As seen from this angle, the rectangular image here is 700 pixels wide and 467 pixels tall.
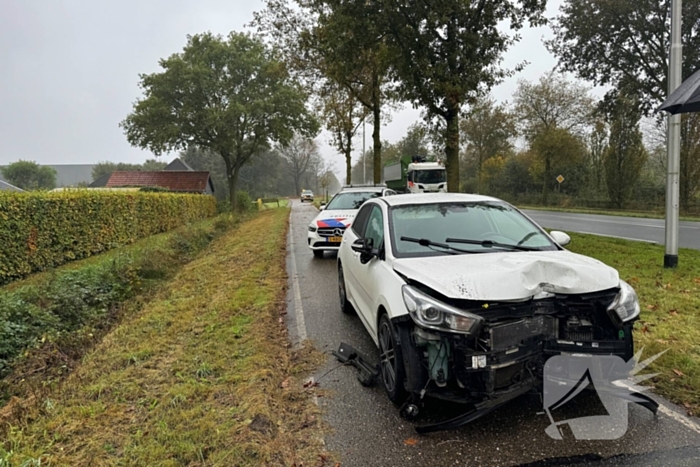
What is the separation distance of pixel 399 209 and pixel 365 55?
1411 cm

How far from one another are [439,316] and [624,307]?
1.42 metres

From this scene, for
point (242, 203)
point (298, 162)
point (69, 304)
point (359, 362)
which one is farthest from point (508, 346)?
point (298, 162)

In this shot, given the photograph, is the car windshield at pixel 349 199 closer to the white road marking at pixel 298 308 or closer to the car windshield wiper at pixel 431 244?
the white road marking at pixel 298 308

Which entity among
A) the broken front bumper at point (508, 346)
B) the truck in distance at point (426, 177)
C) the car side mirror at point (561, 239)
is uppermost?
the truck in distance at point (426, 177)

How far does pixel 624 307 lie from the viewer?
123 inches

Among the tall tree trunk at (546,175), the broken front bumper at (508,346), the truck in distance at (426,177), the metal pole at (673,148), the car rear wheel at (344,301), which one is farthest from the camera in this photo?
the tall tree trunk at (546,175)

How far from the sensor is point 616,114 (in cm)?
2369

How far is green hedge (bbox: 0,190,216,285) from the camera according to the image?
8656mm

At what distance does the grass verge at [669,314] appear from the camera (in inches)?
146

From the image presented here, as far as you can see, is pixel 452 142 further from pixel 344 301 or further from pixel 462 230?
pixel 462 230

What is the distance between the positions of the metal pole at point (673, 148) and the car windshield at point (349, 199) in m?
6.67

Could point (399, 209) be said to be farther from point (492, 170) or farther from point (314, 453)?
point (492, 170)

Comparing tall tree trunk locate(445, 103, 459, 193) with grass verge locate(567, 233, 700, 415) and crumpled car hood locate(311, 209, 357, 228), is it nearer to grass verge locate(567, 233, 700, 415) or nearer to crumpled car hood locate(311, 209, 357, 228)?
crumpled car hood locate(311, 209, 357, 228)

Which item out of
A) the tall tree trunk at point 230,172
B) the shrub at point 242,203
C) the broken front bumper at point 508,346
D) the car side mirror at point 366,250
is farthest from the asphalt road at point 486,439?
the tall tree trunk at point 230,172
